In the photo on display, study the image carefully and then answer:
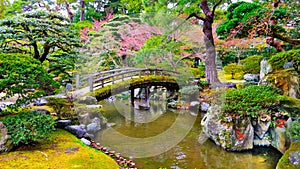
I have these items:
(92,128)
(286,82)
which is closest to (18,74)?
(92,128)

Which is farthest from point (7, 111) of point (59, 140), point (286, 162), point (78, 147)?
point (286, 162)

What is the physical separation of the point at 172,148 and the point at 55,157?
3.76 m

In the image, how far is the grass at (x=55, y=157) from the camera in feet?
14.7

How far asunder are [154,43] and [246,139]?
5.56 metres

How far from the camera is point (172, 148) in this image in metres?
7.43

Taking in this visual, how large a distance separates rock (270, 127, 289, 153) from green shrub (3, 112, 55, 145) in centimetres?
617

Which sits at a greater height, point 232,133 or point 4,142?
point 4,142

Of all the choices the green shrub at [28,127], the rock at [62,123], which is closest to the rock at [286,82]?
the rock at [62,123]

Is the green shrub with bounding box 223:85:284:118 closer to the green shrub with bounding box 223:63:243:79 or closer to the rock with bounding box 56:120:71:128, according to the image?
the rock with bounding box 56:120:71:128

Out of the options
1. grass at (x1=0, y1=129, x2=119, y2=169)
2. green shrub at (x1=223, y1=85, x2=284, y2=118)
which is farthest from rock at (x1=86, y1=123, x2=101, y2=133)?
green shrub at (x1=223, y1=85, x2=284, y2=118)

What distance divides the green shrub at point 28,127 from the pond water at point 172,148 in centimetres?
251

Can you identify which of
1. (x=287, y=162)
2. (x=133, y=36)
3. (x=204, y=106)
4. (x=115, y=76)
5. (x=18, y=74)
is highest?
(x=133, y=36)

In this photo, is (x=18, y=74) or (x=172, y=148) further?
(x=172, y=148)

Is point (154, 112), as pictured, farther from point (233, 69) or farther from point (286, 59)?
point (286, 59)
